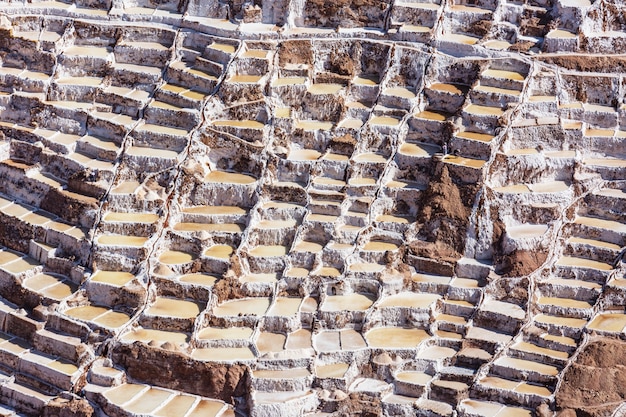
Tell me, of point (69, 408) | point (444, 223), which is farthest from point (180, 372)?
point (444, 223)

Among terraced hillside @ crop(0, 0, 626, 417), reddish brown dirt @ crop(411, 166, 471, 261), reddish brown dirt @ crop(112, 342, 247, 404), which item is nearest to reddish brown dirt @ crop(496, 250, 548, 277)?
terraced hillside @ crop(0, 0, 626, 417)

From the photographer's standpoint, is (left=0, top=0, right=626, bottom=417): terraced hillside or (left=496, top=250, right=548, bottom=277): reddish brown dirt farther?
(left=496, top=250, right=548, bottom=277): reddish brown dirt

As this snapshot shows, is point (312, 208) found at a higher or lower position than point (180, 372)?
higher

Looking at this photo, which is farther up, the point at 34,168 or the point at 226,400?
the point at 34,168

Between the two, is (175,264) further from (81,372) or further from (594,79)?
(594,79)

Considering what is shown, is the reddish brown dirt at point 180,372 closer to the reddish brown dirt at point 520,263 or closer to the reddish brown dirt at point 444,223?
the reddish brown dirt at point 444,223

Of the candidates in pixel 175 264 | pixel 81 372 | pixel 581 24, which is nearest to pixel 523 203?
pixel 581 24

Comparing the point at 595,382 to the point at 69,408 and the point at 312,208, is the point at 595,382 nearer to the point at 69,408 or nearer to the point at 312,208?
the point at 312,208

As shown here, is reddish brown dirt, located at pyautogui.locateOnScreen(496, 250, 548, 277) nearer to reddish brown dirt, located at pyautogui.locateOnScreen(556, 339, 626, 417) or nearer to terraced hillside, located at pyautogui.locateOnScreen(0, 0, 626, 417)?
terraced hillside, located at pyautogui.locateOnScreen(0, 0, 626, 417)
